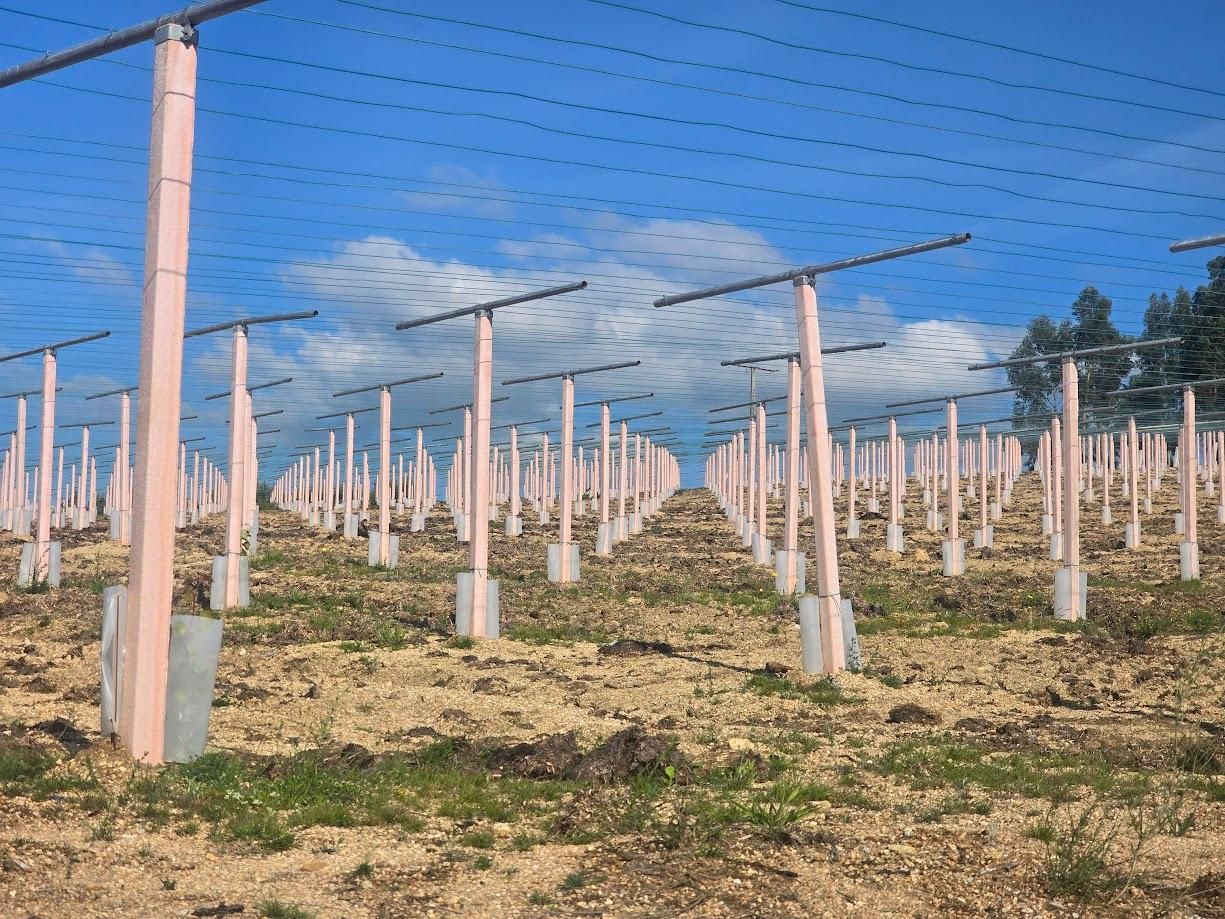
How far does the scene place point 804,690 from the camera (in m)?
Result: 12.6

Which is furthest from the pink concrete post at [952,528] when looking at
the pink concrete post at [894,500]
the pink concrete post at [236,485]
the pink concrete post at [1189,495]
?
the pink concrete post at [236,485]

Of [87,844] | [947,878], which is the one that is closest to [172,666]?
[87,844]

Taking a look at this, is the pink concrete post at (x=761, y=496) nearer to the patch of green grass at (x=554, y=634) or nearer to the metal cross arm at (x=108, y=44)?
the patch of green grass at (x=554, y=634)

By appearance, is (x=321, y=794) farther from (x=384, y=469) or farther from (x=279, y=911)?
(x=384, y=469)

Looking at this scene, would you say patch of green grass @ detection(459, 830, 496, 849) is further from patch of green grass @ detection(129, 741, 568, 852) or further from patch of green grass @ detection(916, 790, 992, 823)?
patch of green grass @ detection(916, 790, 992, 823)

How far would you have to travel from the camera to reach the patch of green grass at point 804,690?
12.1m

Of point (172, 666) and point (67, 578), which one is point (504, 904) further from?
point (67, 578)

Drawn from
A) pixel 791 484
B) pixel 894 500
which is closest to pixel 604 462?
pixel 894 500

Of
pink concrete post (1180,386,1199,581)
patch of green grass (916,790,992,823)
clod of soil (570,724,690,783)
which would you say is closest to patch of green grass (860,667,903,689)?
clod of soil (570,724,690,783)

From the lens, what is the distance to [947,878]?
6090 mm

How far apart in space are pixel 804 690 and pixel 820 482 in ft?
7.68

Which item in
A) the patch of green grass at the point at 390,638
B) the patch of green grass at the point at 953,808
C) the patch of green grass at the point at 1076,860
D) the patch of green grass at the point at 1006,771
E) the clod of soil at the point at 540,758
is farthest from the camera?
the patch of green grass at the point at 390,638

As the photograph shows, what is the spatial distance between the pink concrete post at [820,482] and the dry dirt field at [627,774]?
46 centimetres

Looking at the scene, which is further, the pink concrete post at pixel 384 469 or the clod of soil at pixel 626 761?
the pink concrete post at pixel 384 469
